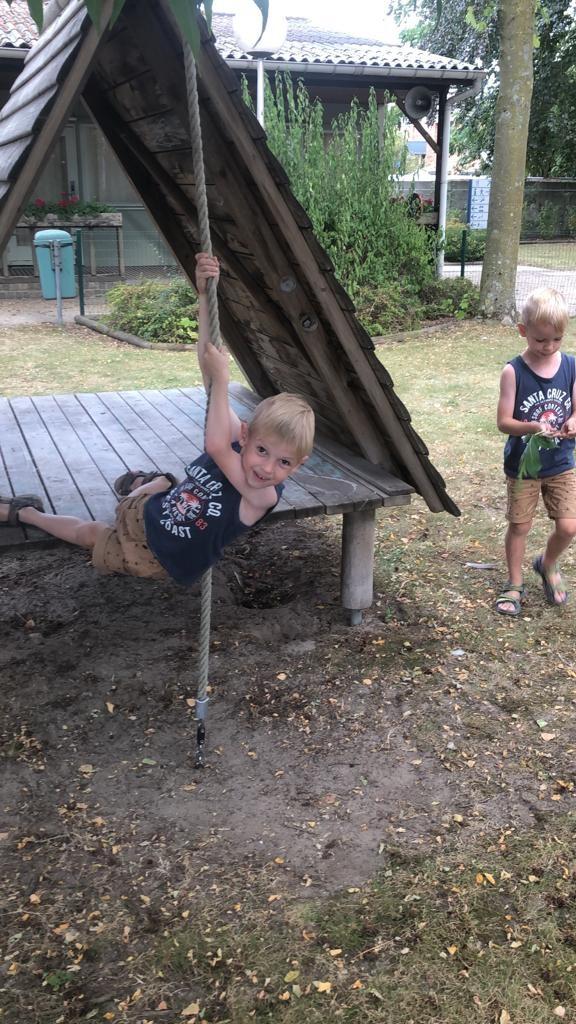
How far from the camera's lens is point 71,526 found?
330 centimetres

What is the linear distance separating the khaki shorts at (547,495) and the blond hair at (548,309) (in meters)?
0.69

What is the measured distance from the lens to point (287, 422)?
106 inches

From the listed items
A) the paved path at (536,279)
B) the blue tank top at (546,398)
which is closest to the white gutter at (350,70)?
the paved path at (536,279)

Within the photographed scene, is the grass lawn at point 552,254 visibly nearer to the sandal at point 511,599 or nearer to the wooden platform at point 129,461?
the wooden platform at point 129,461

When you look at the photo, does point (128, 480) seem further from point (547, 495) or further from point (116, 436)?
point (547, 495)

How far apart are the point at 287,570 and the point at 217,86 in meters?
2.42

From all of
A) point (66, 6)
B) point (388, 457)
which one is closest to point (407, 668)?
point (388, 457)

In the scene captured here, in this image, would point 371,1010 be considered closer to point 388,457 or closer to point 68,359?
point 388,457

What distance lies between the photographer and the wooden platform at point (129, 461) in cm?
358

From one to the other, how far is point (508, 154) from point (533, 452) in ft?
27.4

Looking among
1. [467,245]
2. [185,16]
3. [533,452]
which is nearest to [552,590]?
[533,452]

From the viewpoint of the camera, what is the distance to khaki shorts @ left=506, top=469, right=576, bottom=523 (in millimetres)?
3900

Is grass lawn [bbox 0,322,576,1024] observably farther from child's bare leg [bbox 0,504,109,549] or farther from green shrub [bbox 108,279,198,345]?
green shrub [bbox 108,279,198,345]

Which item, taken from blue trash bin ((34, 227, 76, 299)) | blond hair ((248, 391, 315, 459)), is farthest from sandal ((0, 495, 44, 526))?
blue trash bin ((34, 227, 76, 299))
